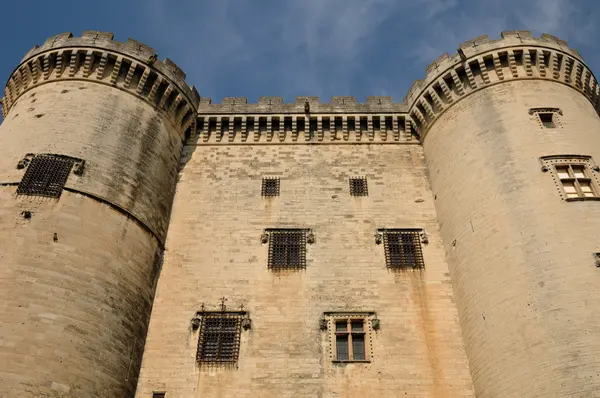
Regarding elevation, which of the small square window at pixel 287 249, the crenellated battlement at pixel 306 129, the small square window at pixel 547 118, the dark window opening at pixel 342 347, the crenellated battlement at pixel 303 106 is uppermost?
the crenellated battlement at pixel 303 106

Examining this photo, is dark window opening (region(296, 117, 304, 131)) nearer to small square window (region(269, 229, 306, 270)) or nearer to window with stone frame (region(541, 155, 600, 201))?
small square window (region(269, 229, 306, 270))

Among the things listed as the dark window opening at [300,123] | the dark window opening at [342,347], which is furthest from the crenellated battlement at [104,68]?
the dark window opening at [342,347]

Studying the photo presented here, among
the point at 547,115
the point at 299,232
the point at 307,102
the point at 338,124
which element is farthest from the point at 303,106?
the point at 547,115

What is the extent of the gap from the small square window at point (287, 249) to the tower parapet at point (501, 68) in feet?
19.1

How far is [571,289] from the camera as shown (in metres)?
11.0

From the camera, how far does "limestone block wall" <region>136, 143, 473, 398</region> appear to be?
1226 cm

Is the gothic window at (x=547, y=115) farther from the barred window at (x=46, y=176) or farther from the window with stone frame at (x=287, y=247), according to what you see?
the barred window at (x=46, y=176)

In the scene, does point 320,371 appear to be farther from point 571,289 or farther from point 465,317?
point 571,289

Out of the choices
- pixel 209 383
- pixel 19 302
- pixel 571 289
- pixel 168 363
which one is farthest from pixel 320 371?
pixel 19 302

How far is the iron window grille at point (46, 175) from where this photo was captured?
41.9ft

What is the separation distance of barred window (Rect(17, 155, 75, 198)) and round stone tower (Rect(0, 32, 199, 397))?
26 mm

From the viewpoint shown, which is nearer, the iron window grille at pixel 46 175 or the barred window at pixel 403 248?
the iron window grille at pixel 46 175

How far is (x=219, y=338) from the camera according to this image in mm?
12914

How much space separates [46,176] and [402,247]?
9.52m
